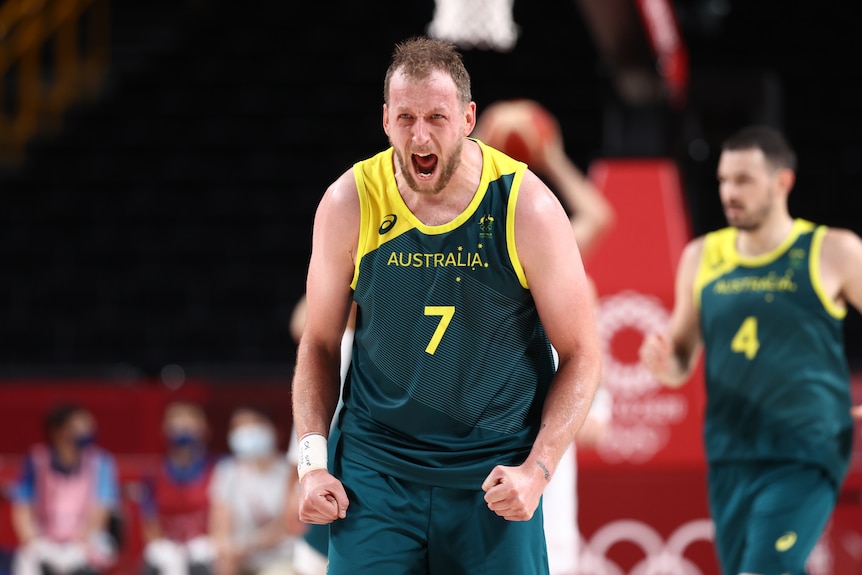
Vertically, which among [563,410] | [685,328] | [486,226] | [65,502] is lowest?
[65,502]

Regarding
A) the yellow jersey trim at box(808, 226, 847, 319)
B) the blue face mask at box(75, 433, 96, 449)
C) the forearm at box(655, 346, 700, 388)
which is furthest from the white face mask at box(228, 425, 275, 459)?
the yellow jersey trim at box(808, 226, 847, 319)

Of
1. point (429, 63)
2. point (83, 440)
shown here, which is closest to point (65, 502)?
point (83, 440)

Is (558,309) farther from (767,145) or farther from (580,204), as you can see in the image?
(580,204)

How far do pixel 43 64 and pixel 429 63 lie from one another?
16306 millimetres

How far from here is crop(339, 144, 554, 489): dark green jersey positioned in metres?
3.58

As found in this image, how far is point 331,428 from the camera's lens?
4.05m

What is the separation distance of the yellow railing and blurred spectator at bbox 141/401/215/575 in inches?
291

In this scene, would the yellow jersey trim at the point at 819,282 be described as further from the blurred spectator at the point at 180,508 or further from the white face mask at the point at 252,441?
the blurred spectator at the point at 180,508

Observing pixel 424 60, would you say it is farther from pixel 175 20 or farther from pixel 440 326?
pixel 175 20

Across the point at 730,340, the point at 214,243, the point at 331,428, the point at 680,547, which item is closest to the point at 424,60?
the point at 331,428

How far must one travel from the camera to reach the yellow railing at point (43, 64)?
16453 mm

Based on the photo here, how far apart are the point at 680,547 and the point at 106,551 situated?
4610mm

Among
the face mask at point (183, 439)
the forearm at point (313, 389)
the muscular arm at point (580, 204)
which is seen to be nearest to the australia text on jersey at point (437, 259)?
the forearm at point (313, 389)

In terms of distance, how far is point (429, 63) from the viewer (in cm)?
346
